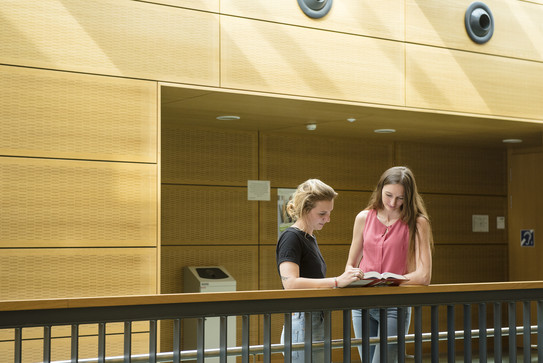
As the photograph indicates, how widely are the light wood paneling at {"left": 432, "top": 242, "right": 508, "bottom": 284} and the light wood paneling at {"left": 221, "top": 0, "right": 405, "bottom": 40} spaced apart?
3.53 metres

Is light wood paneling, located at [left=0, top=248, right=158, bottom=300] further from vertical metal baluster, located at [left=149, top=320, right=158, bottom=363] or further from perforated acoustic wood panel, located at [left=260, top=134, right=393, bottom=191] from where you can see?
perforated acoustic wood panel, located at [left=260, top=134, right=393, bottom=191]

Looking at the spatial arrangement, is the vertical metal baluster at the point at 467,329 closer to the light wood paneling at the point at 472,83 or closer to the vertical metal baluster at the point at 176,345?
the vertical metal baluster at the point at 176,345

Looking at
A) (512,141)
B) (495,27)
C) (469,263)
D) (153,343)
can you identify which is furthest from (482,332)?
(469,263)

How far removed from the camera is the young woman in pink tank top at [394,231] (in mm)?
3797

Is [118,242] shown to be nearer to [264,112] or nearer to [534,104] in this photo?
[264,112]

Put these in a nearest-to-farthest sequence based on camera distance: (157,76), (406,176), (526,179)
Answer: (406,176)
(157,76)
(526,179)

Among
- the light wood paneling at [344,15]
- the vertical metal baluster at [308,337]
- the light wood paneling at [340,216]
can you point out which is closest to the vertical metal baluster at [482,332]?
the vertical metal baluster at [308,337]

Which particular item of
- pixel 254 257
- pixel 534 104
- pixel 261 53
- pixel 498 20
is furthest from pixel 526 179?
pixel 261 53

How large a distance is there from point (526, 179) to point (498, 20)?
9.84ft

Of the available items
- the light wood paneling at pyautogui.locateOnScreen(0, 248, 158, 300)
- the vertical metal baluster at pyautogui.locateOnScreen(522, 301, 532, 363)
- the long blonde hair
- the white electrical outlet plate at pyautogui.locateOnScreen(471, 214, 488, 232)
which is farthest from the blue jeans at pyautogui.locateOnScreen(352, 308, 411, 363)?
the white electrical outlet plate at pyautogui.locateOnScreen(471, 214, 488, 232)

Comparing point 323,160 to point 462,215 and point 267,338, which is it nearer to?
point 462,215

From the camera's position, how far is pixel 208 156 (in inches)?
295

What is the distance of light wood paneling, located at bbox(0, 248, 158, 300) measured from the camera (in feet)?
15.3

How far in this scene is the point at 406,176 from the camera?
12.8 ft
